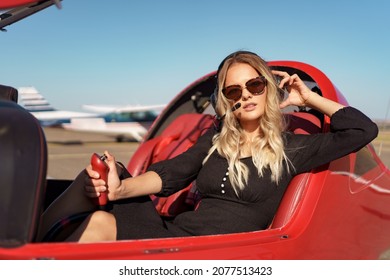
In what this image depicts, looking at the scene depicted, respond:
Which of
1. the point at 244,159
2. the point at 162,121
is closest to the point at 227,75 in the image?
the point at 244,159

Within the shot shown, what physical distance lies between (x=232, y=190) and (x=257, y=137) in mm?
307

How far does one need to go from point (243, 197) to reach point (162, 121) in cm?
181

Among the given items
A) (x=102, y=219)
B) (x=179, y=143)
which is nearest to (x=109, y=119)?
(x=179, y=143)

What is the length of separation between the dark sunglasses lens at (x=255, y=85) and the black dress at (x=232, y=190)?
0.27 m

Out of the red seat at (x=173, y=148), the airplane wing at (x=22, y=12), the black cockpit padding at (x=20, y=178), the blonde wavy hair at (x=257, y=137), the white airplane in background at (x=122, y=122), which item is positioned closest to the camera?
the black cockpit padding at (x=20, y=178)

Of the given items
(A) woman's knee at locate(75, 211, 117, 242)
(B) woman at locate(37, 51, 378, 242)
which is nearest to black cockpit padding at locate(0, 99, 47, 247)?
(A) woman's knee at locate(75, 211, 117, 242)

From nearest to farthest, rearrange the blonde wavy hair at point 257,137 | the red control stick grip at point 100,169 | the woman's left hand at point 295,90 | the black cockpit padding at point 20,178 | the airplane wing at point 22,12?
the black cockpit padding at point 20,178
the airplane wing at point 22,12
the red control stick grip at point 100,169
the blonde wavy hair at point 257,137
the woman's left hand at point 295,90

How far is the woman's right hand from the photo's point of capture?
69.3 inches

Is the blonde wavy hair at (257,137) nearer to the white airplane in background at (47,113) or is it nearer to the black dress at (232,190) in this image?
the black dress at (232,190)

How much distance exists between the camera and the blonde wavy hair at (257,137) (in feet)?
6.29

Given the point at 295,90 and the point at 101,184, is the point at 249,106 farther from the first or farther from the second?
the point at 101,184

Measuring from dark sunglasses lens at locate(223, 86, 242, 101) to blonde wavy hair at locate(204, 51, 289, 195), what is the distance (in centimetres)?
5

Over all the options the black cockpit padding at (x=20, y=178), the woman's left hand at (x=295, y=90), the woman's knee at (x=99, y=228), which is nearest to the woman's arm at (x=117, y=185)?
the woman's knee at (x=99, y=228)
